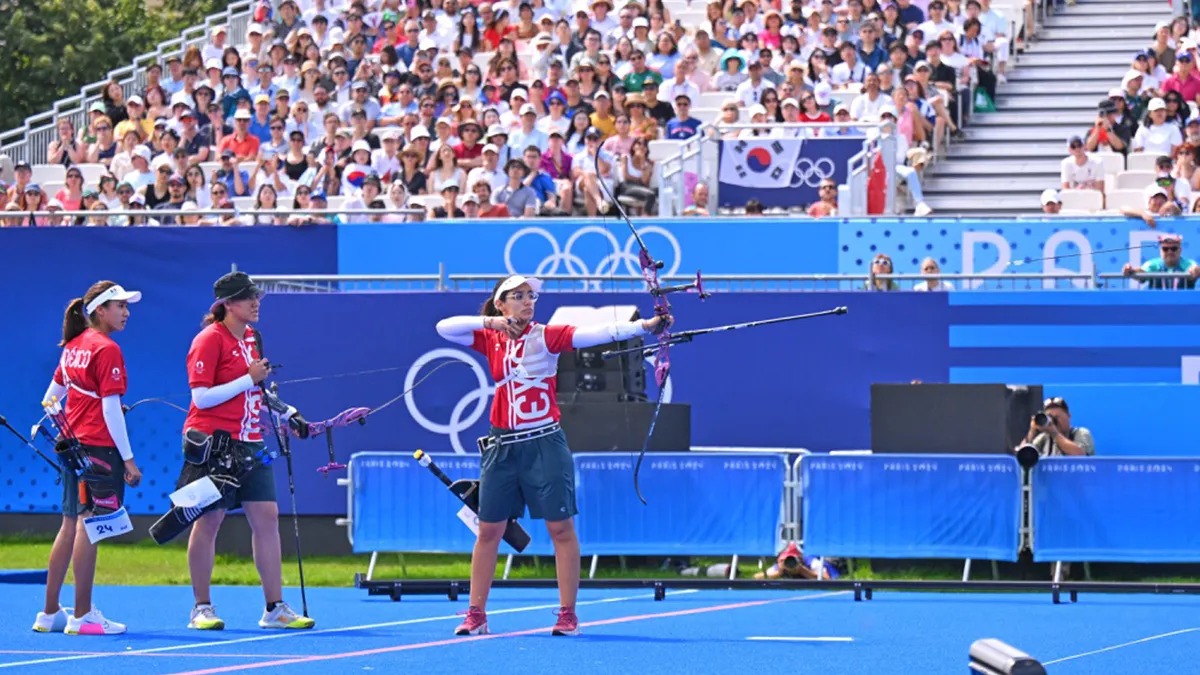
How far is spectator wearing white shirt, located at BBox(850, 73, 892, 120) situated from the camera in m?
21.0

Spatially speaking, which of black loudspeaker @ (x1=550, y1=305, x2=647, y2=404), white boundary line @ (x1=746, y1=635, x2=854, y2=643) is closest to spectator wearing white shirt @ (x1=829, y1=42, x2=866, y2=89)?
black loudspeaker @ (x1=550, y1=305, x2=647, y2=404)

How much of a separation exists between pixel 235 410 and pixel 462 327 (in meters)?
1.42

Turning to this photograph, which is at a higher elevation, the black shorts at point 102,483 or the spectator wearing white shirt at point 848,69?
the spectator wearing white shirt at point 848,69

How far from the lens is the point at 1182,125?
20141 millimetres

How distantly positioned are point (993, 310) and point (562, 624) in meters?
6.92

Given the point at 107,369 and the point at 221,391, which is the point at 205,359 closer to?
the point at 221,391

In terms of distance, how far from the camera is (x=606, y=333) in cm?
1068

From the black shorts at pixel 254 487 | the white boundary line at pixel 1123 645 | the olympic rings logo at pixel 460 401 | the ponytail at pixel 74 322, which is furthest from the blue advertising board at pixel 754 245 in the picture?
the ponytail at pixel 74 322

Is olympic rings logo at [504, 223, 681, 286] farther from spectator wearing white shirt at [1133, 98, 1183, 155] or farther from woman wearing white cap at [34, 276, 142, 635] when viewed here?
woman wearing white cap at [34, 276, 142, 635]

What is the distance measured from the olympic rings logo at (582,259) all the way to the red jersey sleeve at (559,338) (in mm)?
6937

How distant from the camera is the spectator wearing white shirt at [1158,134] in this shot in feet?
65.1

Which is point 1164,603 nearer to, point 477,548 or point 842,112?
point 477,548

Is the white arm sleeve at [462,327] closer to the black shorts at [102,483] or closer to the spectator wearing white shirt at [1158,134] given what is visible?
the black shorts at [102,483]

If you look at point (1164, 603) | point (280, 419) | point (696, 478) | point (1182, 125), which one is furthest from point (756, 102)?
point (280, 419)
